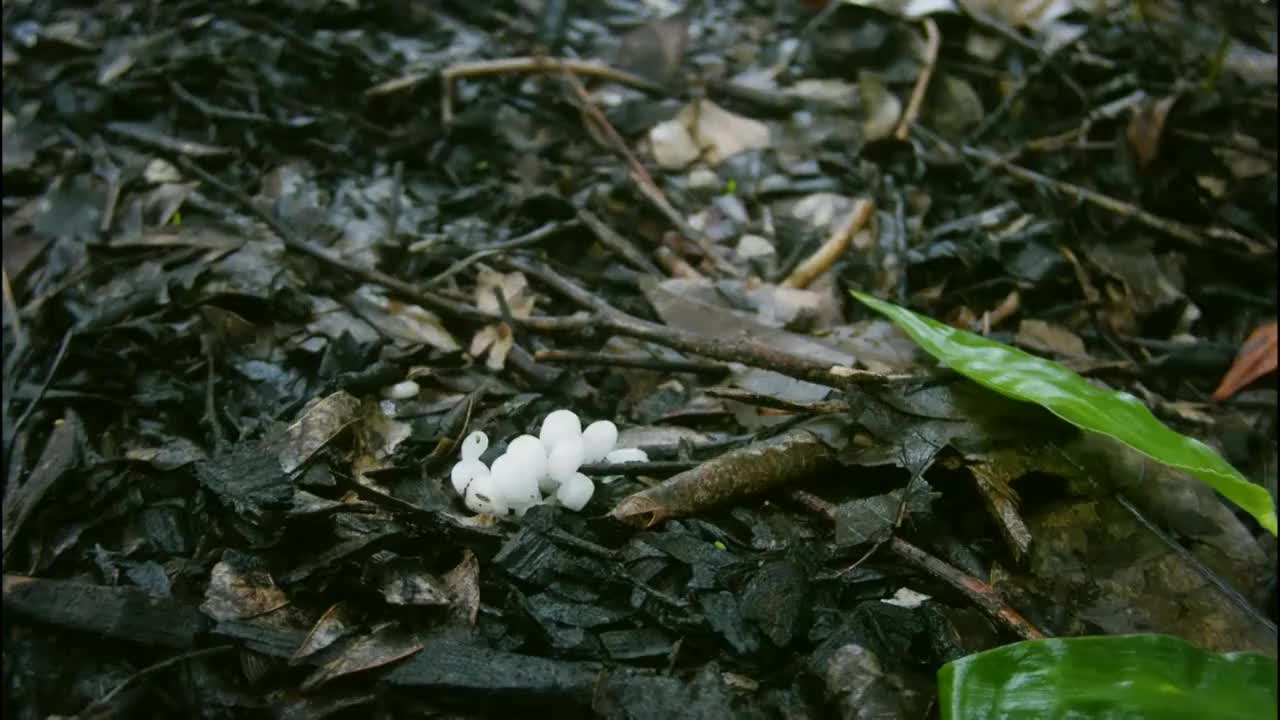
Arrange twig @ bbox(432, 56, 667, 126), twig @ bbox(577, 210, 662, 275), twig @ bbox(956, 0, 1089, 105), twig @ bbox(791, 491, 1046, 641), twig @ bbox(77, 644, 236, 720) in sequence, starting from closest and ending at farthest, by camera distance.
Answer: twig @ bbox(77, 644, 236, 720)
twig @ bbox(791, 491, 1046, 641)
twig @ bbox(577, 210, 662, 275)
twig @ bbox(432, 56, 667, 126)
twig @ bbox(956, 0, 1089, 105)

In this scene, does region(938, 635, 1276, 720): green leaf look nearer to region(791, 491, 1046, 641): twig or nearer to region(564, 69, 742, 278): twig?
region(791, 491, 1046, 641): twig

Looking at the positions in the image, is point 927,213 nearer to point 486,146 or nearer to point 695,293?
point 695,293

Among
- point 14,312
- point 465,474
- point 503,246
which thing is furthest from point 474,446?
point 14,312

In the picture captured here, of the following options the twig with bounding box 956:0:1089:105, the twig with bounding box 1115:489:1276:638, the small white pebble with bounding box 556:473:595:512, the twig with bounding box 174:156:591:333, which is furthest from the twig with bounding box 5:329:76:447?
the twig with bounding box 956:0:1089:105

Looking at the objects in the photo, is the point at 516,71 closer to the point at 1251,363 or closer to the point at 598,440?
the point at 598,440

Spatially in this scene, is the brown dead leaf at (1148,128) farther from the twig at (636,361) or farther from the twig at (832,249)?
the twig at (636,361)

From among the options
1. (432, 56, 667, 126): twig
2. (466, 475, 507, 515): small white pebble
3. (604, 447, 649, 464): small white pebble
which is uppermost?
(432, 56, 667, 126): twig
